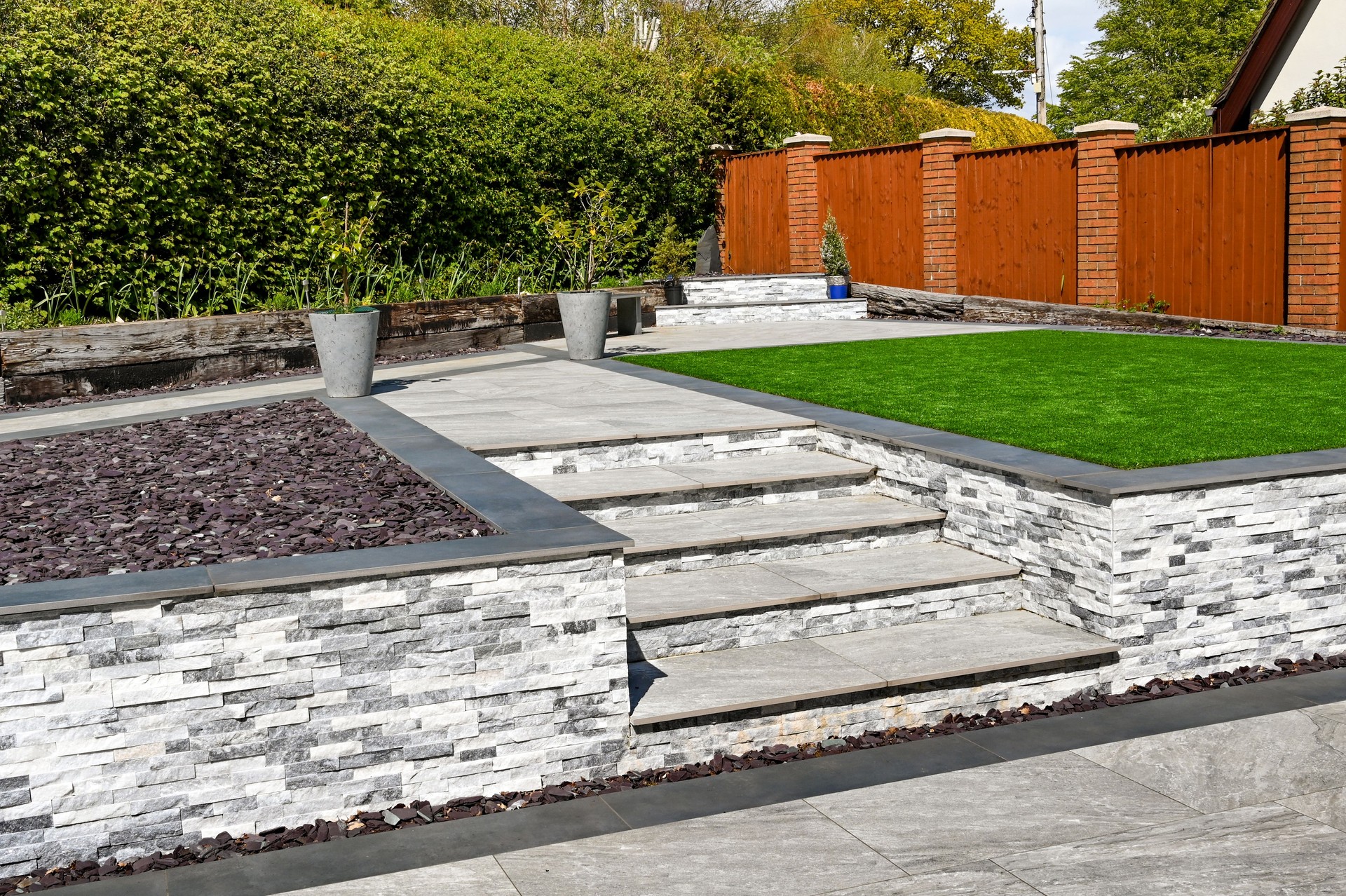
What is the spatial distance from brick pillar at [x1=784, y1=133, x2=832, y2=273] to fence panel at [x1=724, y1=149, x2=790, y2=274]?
0.45 ft

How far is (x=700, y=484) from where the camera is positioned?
589 centimetres

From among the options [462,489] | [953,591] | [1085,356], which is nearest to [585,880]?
[462,489]

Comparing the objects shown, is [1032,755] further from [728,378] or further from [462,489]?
[728,378]

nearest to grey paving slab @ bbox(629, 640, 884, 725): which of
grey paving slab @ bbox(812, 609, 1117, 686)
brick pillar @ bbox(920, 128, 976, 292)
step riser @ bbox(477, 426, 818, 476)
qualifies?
grey paving slab @ bbox(812, 609, 1117, 686)

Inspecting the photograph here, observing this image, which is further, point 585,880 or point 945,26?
point 945,26

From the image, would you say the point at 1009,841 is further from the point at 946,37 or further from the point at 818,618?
the point at 946,37

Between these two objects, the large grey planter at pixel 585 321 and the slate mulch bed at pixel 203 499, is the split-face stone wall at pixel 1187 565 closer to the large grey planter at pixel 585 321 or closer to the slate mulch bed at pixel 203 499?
the slate mulch bed at pixel 203 499

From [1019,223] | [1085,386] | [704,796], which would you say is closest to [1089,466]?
[704,796]

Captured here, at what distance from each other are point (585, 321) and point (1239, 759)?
7.40 metres

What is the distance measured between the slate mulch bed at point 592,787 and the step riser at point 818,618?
25.0 inches

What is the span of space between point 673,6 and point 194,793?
29997 mm

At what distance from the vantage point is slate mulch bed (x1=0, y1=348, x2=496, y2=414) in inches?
358

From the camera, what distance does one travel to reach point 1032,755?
13.4 feet

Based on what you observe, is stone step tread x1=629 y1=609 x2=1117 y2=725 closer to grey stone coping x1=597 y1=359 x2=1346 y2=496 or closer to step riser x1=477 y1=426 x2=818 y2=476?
grey stone coping x1=597 y1=359 x2=1346 y2=496
